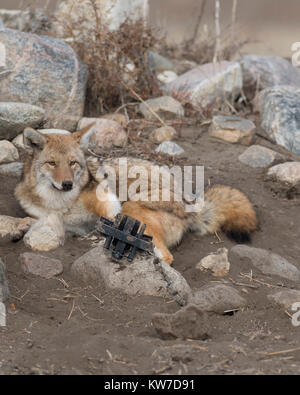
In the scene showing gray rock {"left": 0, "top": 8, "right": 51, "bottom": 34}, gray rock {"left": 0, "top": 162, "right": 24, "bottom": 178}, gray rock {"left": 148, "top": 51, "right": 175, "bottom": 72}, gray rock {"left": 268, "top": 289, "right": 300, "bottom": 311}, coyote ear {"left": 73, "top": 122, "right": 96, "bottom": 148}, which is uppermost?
gray rock {"left": 0, "top": 8, "right": 51, "bottom": 34}

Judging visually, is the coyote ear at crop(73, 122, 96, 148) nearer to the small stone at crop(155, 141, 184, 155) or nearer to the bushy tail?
the bushy tail

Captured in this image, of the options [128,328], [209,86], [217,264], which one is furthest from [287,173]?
[128,328]

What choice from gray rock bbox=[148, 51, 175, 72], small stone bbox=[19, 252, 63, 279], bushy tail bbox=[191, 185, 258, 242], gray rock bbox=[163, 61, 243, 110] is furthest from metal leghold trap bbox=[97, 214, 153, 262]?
gray rock bbox=[148, 51, 175, 72]

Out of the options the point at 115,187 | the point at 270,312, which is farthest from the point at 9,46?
the point at 270,312

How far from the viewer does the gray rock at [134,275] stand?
4625 mm

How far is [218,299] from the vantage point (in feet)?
14.6

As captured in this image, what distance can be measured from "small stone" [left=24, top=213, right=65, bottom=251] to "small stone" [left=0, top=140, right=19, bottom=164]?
95.4 inches

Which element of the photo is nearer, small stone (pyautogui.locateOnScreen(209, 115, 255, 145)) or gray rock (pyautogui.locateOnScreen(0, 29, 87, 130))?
gray rock (pyautogui.locateOnScreen(0, 29, 87, 130))

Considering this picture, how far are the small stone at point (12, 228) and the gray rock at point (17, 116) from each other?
8.30 feet

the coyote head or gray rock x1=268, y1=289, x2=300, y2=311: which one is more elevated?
the coyote head

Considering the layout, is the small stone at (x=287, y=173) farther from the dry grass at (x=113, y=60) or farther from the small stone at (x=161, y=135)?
the dry grass at (x=113, y=60)

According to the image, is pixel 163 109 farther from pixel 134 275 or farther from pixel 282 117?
pixel 134 275

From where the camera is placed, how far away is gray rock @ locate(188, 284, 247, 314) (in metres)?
4.38
